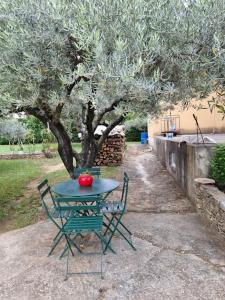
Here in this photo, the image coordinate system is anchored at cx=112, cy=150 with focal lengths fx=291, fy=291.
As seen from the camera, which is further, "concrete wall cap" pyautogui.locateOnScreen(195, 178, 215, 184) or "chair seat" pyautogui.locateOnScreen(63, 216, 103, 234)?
"concrete wall cap" pyautogui.locateOnScreen(195, 178, 215, 184)

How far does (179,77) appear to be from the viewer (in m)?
4.81

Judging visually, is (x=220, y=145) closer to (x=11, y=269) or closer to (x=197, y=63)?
(x=197, y=63)

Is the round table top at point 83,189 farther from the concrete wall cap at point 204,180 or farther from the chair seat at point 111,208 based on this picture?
the concrete wall cap at point 204,180

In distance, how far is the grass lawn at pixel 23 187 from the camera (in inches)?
262

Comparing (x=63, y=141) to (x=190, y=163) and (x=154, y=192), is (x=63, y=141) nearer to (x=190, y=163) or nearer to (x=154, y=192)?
(x=190, y=163)

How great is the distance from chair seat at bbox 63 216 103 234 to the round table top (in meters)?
0.39

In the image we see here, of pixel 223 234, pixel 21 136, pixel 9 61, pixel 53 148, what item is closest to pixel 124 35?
pixel 9 61

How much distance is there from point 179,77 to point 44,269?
11.9ft

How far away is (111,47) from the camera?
4.18m

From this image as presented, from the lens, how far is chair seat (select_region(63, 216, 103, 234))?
159 inches

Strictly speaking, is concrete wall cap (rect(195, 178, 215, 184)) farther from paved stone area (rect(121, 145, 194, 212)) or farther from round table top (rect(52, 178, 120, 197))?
round table top (rect(52, 178, 120, 197))

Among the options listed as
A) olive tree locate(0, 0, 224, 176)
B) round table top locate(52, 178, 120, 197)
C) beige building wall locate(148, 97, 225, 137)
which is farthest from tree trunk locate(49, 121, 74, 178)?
beige building wall locate(148, 97, 225, 137)

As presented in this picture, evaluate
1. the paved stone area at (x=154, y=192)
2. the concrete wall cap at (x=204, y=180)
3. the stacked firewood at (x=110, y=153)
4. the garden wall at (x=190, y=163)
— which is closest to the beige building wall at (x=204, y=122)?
the stacked firewood at (x=110, y=153)

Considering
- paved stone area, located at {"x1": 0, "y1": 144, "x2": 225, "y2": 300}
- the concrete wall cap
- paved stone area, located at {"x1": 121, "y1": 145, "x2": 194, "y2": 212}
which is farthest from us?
paved stone area, located at {"x1": 121, "y1": 145, "x2": 194, "y2": 212}
